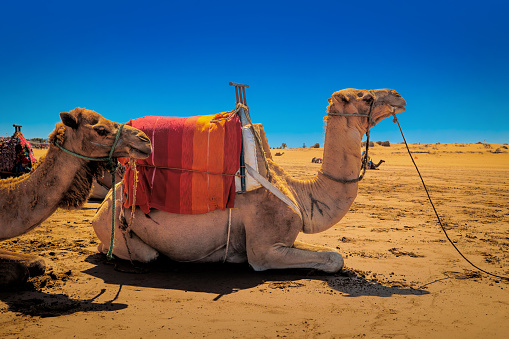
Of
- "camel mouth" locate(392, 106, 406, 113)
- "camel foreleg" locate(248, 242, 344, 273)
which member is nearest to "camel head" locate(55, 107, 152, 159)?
"camel foreleg" locate(248, 242, 344, 273)

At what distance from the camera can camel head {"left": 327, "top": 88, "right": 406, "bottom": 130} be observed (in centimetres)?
497

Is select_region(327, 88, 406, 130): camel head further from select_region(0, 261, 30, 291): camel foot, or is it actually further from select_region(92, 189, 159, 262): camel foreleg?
select_region(0, 261, 30, 291): camel foot

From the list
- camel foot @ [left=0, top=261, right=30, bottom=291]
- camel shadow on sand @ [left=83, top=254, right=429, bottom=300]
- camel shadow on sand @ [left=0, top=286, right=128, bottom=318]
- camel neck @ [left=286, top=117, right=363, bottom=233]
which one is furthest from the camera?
camel neck @ [left=286, top=117, right=363, bottom=233]

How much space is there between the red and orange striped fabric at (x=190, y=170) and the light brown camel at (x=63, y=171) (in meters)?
0.85

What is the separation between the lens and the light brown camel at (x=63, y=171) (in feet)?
12.1

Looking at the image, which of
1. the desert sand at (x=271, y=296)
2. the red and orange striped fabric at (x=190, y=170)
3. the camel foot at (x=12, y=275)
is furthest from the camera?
the red and orange striped fabric at (x=190, y=170)

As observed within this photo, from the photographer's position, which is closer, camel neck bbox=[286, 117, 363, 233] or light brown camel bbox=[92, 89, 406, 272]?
light brown camel bbox=[92, 89, 406, 272]

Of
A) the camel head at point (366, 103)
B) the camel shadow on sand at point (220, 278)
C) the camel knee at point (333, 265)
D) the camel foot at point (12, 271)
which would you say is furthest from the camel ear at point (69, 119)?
the camel knee at point (333, 265)

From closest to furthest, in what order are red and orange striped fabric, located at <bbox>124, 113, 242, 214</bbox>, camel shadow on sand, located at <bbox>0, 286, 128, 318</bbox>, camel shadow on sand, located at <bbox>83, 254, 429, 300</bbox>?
camel shadow on sand, located at <bbox>0, 286, 128, 318</bbox> < camel shadow on sand, located at <bbox>83, 254, 429, 300</bbox> < red and orange striped fabric, located at <bbox>124, 113, 242, 214</bbox>

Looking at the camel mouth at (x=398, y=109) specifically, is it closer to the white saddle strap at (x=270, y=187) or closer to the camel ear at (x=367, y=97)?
the camel ear at (x=367, y=97)

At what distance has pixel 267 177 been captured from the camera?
488cm

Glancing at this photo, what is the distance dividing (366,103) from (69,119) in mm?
3371

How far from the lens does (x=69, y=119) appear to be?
363 centimetres

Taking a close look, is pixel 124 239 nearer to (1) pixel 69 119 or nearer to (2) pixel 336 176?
(1) pixel 69 119
